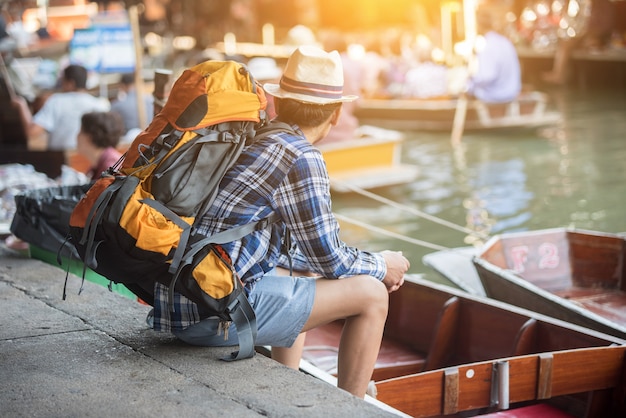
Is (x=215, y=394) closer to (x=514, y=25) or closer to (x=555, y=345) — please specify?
(x=555, y=345)

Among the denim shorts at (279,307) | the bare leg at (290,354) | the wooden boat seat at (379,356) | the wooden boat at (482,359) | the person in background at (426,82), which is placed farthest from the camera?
the person in background at (426,82)

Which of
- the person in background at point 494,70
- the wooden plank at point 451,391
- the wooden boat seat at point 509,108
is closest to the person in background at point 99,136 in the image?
the wooden plank at point 451,391

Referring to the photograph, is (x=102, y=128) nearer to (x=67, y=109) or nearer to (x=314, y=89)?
(x=314, y=89)

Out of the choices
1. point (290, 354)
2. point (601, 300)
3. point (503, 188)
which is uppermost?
point (290, 354)

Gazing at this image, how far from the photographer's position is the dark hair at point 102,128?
520 centimetres

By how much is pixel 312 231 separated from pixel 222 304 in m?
0.38

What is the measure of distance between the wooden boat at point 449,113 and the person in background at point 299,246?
1116 centimetres

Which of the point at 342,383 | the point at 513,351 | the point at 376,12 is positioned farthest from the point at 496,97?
the point at 376,12

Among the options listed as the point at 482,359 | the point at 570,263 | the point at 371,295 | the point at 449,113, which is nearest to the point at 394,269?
the point at 371,295

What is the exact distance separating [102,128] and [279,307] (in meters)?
2.53

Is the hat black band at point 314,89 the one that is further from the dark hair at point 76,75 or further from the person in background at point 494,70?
the person in background at point 494,70

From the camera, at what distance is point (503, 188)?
36.6 feet

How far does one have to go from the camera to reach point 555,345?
4.00 meters

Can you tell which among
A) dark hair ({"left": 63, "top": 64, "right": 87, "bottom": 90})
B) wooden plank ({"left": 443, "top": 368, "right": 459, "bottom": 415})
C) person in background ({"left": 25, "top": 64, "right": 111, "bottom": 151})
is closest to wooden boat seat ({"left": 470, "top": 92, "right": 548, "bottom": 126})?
person in background ({"left": 25, "top": 64, "right": 111, "bottom": 151})
